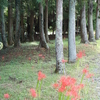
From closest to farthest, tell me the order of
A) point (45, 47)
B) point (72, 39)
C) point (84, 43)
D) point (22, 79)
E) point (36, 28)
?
point (22, 79) < point (72, 39) < point (45, 47) < point (84, 43) < point (36, 28)

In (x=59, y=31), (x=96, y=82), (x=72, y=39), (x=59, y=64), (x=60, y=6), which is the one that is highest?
(x=60, y=6)

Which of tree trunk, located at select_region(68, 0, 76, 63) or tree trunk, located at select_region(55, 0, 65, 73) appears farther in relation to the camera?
tree trunk, located at select_region(68, 0, 76, 63)

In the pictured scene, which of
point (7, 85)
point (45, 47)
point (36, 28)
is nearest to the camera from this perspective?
point (7, 85)

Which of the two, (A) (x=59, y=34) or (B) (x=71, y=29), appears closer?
(A) (x=59, y=34)

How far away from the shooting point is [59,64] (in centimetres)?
717

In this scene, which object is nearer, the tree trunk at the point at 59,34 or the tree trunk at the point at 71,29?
the tree trunk at the point at 59,34

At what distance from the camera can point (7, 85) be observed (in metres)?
5.86

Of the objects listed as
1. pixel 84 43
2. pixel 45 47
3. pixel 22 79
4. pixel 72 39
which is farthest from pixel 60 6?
pixel 84 43

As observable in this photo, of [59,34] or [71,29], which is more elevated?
[71,29]

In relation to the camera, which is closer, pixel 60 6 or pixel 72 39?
pixel 60 6

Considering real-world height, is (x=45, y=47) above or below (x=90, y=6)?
below

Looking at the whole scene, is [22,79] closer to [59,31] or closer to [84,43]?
[59,31]

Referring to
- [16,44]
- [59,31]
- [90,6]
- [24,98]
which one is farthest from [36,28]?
[24,98]

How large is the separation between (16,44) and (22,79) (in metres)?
7.85
